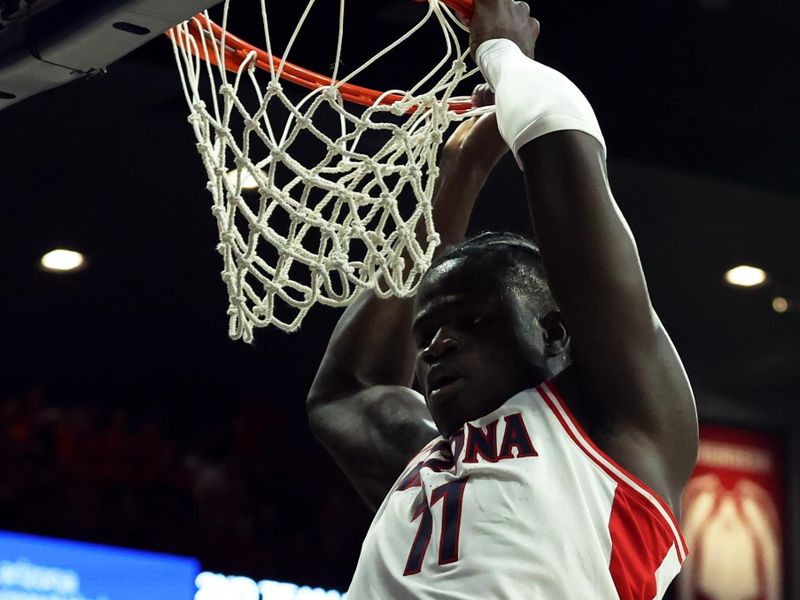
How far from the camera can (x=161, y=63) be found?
4.03 m

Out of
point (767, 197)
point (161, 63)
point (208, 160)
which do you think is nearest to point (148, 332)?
point (161, 63)

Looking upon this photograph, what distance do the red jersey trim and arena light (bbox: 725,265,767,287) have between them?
4075 millimetres

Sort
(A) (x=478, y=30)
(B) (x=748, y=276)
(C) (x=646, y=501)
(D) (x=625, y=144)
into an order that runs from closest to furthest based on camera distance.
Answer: (C) (x=646, y=501)
(A) (x=478, y=30)
(D) (x=625, y=144)
(B) (x=748, y=276)

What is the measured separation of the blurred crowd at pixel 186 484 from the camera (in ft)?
15.1

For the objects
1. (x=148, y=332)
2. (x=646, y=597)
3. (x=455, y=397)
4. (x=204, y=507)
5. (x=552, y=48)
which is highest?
(x=552, y=48)

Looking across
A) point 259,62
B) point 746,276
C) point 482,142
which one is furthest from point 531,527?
point 746,276

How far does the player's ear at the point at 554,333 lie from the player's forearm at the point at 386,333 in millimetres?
372

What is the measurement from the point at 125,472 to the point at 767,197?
2536 mm

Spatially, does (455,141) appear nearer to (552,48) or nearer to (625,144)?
(552,48)

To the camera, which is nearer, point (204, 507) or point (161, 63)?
point (161, 63)

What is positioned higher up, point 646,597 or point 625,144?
point 625,144

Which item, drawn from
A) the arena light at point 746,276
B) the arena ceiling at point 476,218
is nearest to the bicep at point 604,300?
the arena ceiling at point 476,218

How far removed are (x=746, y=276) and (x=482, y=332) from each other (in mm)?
4060

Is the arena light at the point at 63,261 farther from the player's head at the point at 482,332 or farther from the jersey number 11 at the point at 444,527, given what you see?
the jersey number 11 at the point at 444,527
